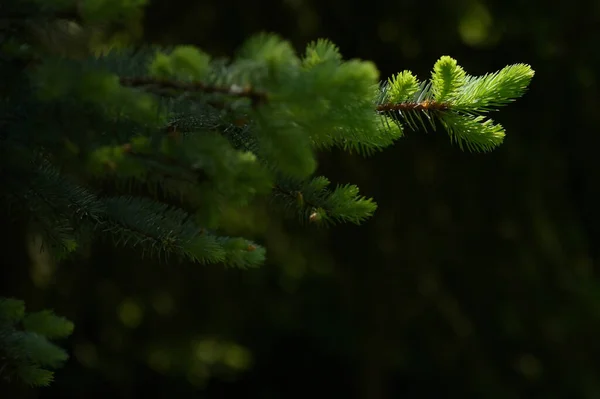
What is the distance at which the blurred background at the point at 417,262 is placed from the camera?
188 inches

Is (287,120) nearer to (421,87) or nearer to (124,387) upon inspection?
(421,87)

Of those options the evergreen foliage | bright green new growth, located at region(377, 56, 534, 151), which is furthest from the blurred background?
the evergreen foliage

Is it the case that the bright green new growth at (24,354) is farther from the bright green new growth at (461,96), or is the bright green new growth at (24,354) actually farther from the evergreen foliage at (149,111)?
the bright green new growth at (461,96)

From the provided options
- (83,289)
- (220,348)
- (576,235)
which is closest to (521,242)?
(576,235)

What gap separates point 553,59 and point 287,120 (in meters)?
3.93

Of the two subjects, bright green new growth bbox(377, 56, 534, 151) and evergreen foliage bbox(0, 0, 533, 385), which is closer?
evergreen foliage bbox(0, 0, 533, 385)

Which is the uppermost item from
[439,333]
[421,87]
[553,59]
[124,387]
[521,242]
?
[553,59]

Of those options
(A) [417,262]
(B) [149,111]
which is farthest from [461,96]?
(A) [417,262]

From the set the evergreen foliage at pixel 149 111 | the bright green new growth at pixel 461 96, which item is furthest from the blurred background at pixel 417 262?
the evergreen foliage at pixel 149 111

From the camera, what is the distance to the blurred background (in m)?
4.77

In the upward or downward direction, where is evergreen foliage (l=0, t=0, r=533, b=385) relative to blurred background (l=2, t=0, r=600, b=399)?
downward

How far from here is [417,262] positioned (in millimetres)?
5414

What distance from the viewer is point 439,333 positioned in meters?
5.68

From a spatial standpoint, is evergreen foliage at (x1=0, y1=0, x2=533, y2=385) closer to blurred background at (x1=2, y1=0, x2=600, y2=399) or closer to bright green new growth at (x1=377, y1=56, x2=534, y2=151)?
bright green new growth at (x1=377, y1=56, x2=534, y2=151)
